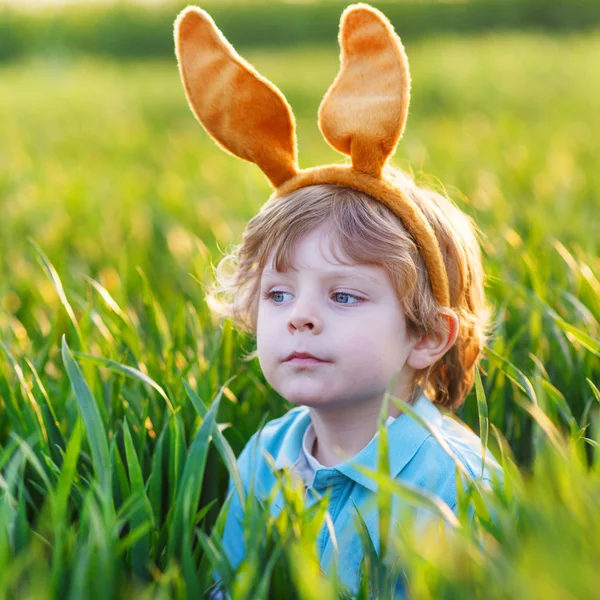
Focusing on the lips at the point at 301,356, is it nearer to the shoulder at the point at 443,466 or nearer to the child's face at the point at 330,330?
the child's face at the point at 330,330

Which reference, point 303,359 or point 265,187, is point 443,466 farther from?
point 265,187

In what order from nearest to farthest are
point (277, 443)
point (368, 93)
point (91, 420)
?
point (91, 420)
point (368, 93)
point (277, 443)

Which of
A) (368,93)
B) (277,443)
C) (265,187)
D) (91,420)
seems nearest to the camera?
(91,420)

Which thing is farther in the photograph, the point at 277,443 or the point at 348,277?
the point at 277,443

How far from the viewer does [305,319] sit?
1.16 metres

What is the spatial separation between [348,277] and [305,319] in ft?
0.26

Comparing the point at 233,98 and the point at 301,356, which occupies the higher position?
the point at 233,98

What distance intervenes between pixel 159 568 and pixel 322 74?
8.84 m

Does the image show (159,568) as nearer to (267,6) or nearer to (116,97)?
(116,97)

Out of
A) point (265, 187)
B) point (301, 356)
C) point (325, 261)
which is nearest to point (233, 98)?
point (325, 261)

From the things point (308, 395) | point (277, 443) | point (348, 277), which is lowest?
point (277, 443)

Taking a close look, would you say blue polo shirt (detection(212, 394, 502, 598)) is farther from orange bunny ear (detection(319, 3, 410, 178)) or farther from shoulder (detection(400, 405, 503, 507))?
orange bunny ear (detection(319, 3, 410, 178))

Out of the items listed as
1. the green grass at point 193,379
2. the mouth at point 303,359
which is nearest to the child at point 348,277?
the mouth at point 303,359

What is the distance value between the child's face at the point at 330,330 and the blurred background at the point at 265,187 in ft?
0.89
